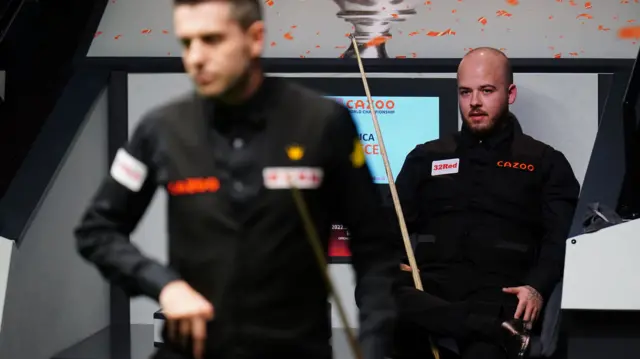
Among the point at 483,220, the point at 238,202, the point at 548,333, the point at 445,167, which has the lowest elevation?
the point at 548,333

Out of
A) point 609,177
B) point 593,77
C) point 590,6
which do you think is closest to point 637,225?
point 609,177

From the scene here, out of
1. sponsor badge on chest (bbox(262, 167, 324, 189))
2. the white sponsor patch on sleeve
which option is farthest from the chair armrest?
the white sponsor patch on sleeve

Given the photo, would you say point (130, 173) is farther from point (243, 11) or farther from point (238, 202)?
point (243, 11)

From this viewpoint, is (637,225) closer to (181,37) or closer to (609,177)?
(609,177)

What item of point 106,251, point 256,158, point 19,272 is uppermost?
point 256,158

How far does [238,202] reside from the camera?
4.15ft

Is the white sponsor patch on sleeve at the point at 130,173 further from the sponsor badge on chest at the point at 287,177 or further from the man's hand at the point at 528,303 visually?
the man's hand at the point at 528,303

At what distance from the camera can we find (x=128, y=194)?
1301 mm

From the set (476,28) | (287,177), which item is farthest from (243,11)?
(476,28)

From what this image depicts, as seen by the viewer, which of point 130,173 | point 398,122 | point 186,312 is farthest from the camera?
point 398,122

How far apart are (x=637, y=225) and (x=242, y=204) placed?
1.78m

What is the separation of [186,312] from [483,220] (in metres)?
1.74

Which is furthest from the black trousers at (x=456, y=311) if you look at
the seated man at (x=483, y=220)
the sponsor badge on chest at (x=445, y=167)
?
the sponsor badge on chest at (x=445, y=167)

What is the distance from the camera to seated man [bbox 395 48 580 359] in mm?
2564
